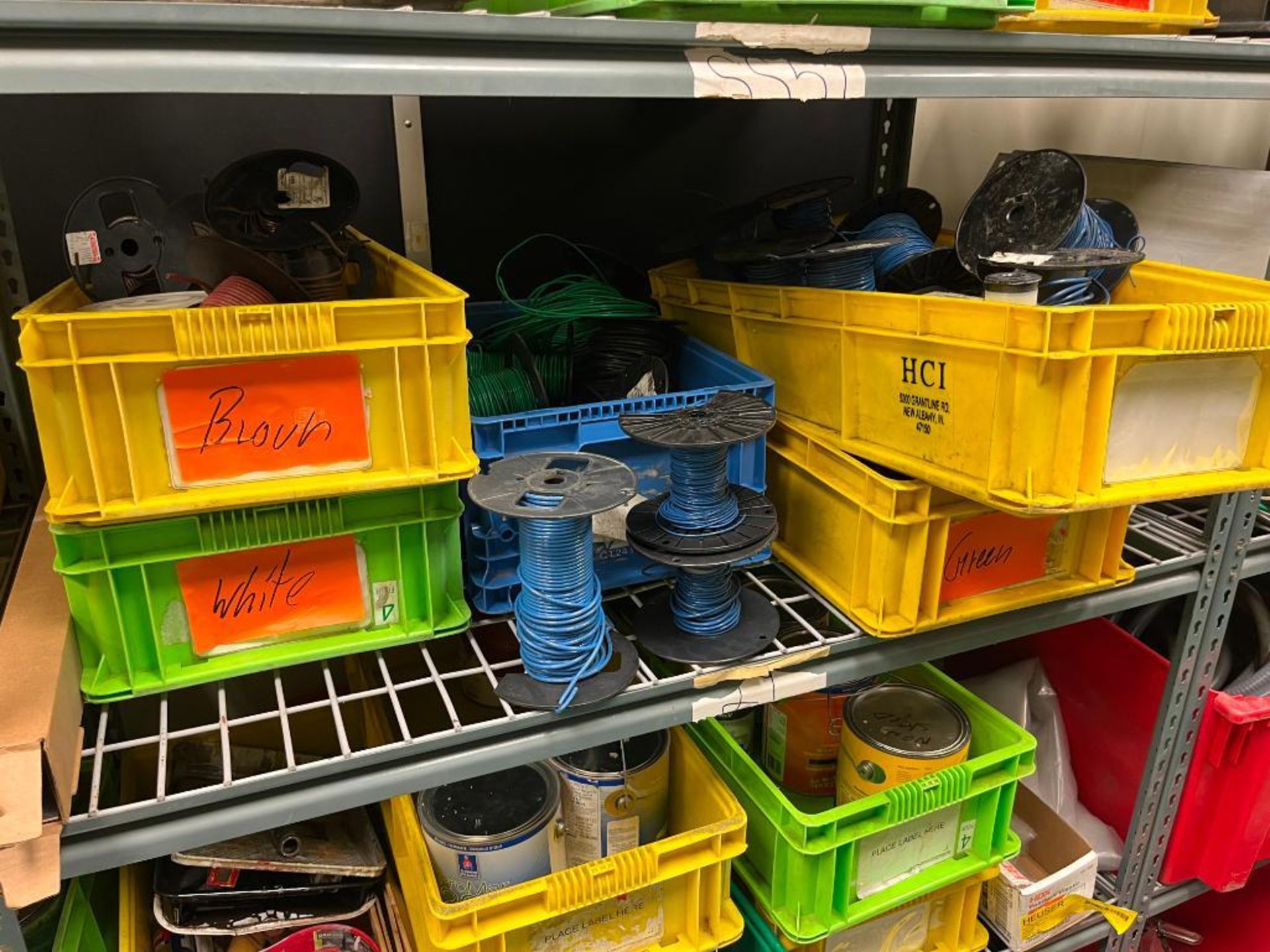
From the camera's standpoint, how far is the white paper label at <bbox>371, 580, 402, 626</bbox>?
3.27ft

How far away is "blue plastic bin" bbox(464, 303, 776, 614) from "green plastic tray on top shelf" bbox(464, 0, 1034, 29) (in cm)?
41

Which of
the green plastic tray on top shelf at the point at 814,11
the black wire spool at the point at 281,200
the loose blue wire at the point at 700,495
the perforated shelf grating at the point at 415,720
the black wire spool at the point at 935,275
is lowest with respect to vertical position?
the perforated shelf grating at the point at 415,720

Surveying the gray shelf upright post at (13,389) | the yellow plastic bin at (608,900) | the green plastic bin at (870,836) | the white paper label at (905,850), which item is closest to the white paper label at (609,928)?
the yellow plastic bin at (608,900)

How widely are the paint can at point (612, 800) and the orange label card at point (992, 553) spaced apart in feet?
1.42

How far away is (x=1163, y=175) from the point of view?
1373mm

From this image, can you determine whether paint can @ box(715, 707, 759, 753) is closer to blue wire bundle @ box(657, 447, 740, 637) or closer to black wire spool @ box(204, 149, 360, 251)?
blue wire bundle @ box(657, 447, 740, 637)

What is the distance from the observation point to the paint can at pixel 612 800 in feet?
A: 3.79

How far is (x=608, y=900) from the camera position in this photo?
108 centimetres

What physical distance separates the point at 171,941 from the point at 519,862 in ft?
1.53

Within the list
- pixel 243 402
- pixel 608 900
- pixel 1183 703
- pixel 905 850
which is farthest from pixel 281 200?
pixel 1183 703

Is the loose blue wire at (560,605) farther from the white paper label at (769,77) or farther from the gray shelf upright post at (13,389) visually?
the gray shelf upright post at (13,389)

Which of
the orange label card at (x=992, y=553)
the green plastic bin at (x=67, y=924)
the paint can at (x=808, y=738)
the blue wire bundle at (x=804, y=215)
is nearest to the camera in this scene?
the green plastic bin at (x=67, y=924)

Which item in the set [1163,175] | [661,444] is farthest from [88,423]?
[1163,175]

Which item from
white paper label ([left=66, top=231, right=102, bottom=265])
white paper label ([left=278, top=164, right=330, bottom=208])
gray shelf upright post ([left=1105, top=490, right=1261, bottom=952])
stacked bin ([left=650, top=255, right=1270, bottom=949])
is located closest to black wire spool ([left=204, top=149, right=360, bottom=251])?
white paper label ([left=278, top=164, right=330, bottom=208])
